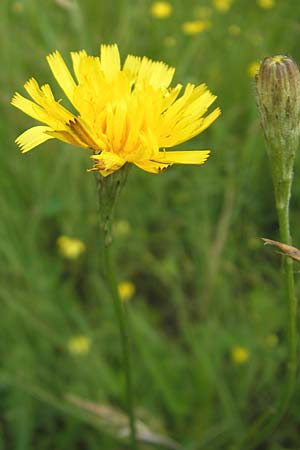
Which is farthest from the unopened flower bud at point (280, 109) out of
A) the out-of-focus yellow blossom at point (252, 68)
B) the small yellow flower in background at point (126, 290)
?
the out-of-focus yellow blossom at point (252, 68)

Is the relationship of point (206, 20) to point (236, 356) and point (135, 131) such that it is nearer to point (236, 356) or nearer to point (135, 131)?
point (236, 356)

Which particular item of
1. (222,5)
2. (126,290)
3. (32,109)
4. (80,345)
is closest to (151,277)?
(126,290)

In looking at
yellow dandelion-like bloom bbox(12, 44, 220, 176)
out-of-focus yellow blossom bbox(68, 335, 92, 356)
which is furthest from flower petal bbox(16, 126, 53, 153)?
out-of-focus yellow blossom bbox(68, 335, 92, 356)

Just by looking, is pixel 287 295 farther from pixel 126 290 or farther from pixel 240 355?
pixel 126 290

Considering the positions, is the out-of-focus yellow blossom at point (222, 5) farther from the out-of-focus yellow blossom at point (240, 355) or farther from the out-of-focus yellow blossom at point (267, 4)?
the out-of-focus yellow blossom at point (240, 355)

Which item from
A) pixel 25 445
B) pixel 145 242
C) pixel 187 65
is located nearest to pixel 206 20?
pixel 187 65

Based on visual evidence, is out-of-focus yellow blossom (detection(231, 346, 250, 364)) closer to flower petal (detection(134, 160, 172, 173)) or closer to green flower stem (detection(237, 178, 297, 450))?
green flower stem (detection(237, 178, 297, 450))
